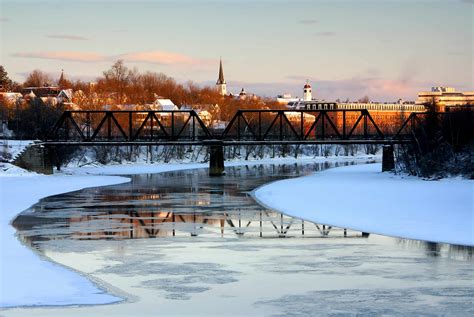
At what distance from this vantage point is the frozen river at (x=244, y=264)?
18281 mm

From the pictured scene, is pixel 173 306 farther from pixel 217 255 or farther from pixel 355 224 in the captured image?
pixel 355 224

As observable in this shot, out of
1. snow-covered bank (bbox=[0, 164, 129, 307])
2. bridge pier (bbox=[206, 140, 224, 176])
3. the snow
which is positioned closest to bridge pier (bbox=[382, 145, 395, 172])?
bridge pier (bbox=[206, 140, 224, 176])

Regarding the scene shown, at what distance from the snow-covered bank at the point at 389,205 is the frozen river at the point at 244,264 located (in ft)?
4.65

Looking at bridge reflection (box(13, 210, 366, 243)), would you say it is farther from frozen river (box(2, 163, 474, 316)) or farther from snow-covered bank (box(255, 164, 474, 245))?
snow-covered bank (box(255, 164, 474, 245))

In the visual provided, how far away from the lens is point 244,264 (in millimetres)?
23969

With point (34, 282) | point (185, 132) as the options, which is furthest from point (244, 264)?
point (185, 132)

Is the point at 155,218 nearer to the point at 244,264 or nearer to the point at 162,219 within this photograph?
the point at 162,219

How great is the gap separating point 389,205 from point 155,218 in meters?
10.9

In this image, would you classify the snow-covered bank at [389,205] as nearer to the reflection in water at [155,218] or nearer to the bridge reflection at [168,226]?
the reflection in water at [155,218]

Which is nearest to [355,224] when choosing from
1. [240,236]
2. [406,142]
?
[240,236]

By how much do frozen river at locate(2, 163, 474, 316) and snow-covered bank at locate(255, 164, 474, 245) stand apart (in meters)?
1.42

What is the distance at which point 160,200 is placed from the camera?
162ft

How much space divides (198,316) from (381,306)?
370 cm

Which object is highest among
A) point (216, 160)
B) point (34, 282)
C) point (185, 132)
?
point (185, 132)
